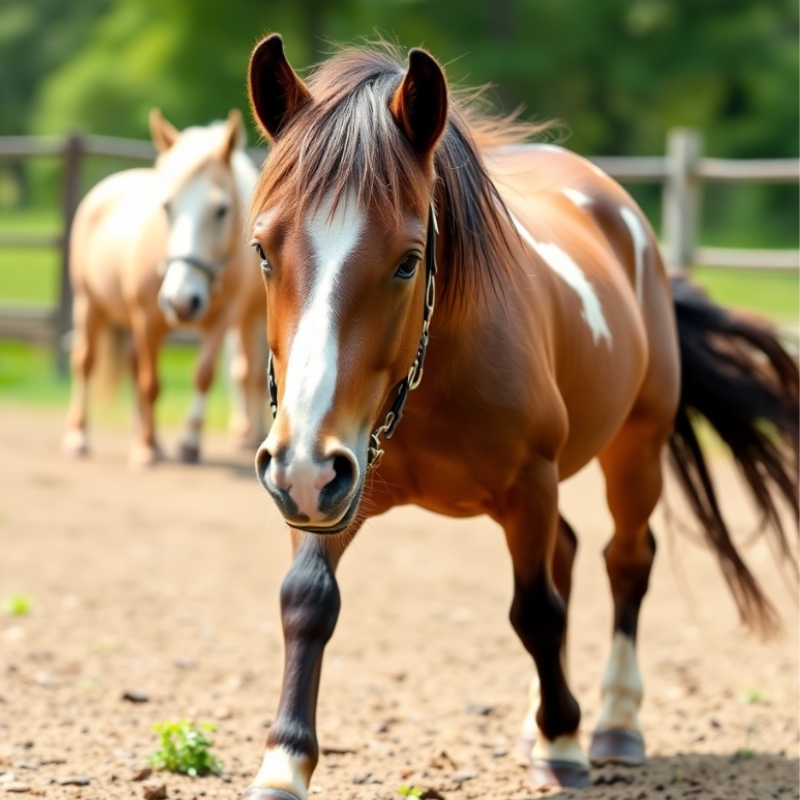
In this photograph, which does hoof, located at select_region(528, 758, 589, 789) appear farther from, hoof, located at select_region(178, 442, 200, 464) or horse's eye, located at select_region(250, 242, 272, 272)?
hoof, located at select_region(178, 442, 200, 464)

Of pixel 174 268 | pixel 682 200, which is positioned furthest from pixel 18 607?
pixel 682 200

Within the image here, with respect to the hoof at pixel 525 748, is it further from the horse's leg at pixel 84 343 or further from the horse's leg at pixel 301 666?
the horse's leg at pixel 84 343

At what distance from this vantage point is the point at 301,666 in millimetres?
2693

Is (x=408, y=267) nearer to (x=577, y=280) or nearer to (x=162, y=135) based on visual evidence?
(x=577, y=280)

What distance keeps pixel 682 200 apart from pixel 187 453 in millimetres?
5130

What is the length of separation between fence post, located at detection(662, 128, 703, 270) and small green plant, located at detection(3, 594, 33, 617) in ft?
23.9

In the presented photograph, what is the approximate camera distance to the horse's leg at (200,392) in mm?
8367

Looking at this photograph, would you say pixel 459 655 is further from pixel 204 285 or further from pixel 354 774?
pixel 204 285

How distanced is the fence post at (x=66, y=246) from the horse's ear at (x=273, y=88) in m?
9.89

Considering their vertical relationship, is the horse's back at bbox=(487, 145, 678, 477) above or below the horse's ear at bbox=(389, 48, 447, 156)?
below

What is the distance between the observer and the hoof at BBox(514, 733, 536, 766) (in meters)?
3.37

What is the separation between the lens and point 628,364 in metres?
→ 3.46

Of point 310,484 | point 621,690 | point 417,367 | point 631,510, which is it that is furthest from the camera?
point 631,510

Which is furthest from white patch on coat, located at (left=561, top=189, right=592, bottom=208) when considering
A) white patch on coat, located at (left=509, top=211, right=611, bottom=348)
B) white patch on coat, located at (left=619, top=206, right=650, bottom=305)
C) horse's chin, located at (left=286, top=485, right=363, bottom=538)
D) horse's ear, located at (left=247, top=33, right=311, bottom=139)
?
horse's chin, located at (left=286, top=485, right=363, bottom=538)
